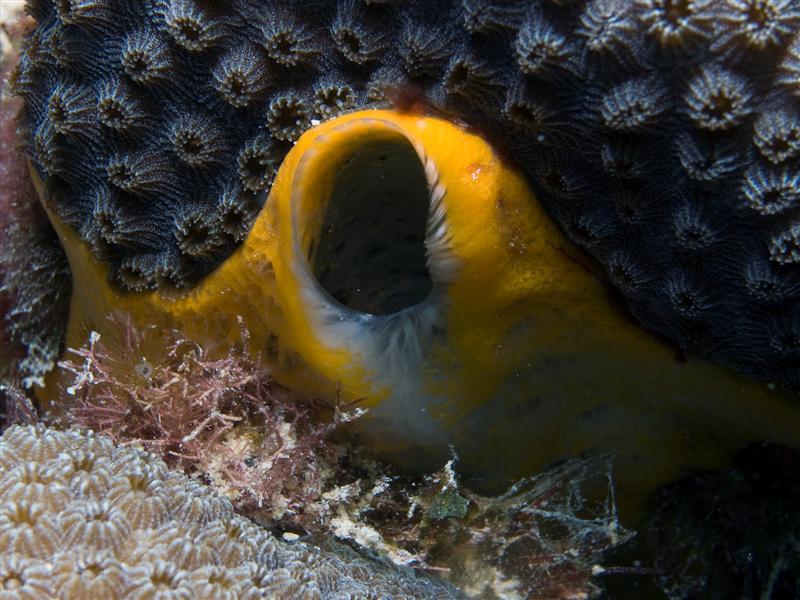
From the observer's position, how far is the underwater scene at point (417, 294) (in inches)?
75.3

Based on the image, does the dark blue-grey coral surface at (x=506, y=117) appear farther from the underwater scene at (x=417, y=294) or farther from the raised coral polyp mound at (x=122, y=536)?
the raised coral polyp mound at (x=122, y=536)

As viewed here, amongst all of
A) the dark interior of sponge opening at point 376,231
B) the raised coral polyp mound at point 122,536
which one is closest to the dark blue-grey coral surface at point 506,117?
the dark interior of sponge opening at point 376,231

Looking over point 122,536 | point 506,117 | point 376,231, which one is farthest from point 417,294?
point 122,536

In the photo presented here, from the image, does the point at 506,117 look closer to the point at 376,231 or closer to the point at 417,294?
the point at 376,231

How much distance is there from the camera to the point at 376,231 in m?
3.01

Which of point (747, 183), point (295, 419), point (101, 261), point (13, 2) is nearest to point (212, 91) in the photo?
point (101, 261)

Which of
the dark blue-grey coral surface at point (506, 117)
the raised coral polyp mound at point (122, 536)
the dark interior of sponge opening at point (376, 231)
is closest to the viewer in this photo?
the raised coral polyp mound at point (122, 536)

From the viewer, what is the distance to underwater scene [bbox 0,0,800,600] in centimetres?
191

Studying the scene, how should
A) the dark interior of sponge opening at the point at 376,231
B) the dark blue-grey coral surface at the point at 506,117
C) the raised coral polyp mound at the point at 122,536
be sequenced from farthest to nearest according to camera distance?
1. the dark interior of sponge opening at the point at 376,231
2. the dark blue-grey coral surface at the point at 506,117
3. the raised coral polyp mound at the point at 122,536

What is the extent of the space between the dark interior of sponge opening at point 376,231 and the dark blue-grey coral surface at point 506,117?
0.26 meters

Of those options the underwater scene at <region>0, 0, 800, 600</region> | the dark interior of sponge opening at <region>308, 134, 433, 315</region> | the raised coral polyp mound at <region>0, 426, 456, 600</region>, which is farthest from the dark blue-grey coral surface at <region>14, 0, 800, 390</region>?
the raised coral polyp mound at <region>0, 426, 456, 600</region>

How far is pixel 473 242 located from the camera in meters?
2.32

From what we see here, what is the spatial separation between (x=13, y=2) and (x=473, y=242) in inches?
136

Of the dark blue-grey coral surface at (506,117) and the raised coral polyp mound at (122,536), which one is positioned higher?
the dark blue-grey coral surface at (506,117)
